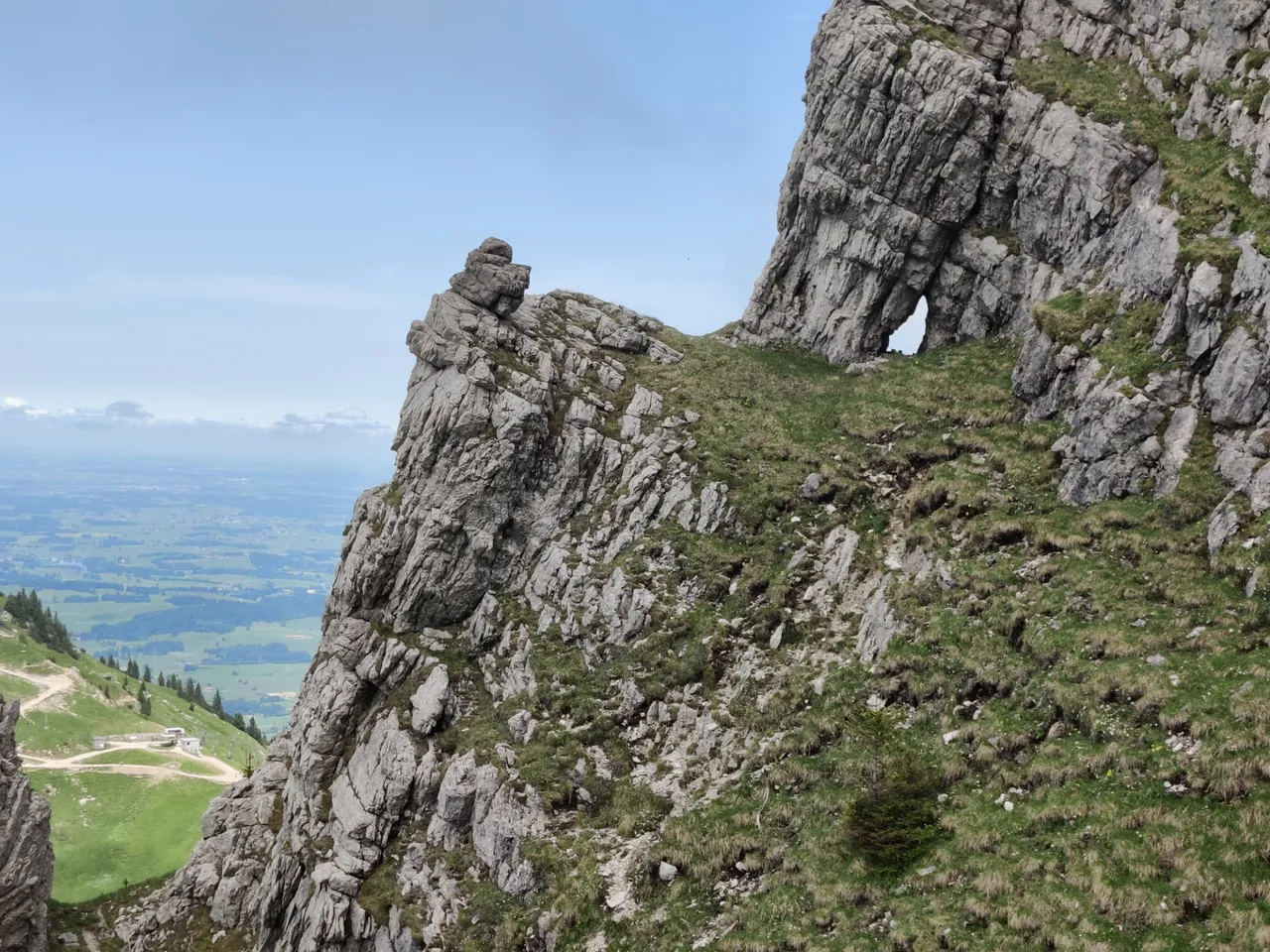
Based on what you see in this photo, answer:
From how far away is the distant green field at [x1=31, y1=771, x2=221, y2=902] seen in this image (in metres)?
77.3

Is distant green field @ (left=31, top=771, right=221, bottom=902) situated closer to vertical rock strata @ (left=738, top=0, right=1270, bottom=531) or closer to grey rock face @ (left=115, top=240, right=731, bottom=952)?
grey rock face @ (left=115, top=240, right=731, bottom=952)

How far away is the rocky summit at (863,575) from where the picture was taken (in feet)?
70.6

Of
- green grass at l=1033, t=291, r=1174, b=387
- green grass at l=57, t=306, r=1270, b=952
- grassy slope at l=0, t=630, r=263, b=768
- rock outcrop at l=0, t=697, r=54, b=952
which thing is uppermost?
green grass at l=1033, t=291, r=1174, b=387

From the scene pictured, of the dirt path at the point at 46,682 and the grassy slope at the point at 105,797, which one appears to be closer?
the grassy slope at the point at 105,797

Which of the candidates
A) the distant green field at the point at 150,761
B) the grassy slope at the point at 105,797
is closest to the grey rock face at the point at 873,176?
the grassy slope at the point at 105,797

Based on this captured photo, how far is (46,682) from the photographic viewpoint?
419ft

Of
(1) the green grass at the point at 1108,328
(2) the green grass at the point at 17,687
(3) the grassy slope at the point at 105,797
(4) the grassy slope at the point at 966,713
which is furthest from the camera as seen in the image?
(2) the green grass at the point at 17,687

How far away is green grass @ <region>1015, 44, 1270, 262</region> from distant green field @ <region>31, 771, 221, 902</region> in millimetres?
98651

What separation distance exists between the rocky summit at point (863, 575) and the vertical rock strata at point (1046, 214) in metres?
0.23

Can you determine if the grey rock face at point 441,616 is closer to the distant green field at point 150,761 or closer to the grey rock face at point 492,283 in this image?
the grey rock face at point 492,283

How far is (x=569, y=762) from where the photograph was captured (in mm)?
32188

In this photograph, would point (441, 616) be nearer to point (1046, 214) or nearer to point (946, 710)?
point (946, 710)

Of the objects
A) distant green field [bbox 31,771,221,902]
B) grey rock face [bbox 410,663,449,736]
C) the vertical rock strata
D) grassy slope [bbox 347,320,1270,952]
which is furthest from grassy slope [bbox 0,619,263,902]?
the vertical rock strata

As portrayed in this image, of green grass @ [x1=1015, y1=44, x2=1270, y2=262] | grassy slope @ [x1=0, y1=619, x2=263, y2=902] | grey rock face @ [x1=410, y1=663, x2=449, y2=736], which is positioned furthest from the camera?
grassy slope @ [x1=0, y1=619, x2=263, y2=902]
